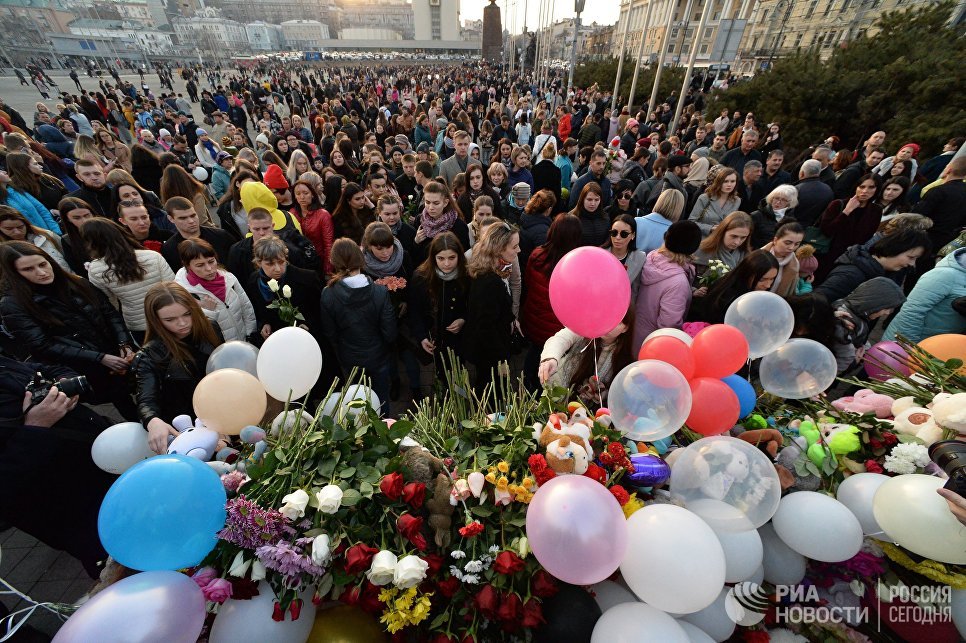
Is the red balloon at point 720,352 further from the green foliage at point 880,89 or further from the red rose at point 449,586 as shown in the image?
the green foliage at point 880,89

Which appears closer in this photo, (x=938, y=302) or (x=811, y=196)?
(x=938, y=302)

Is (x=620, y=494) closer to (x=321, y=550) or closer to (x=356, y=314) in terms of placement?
(x=321, y=550)

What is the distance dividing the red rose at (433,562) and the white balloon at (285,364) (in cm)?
104

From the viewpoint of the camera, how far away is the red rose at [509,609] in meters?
1.20

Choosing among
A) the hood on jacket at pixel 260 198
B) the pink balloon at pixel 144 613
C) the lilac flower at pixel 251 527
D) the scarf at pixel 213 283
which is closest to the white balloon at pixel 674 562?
the lilac flower at pixel 251 527

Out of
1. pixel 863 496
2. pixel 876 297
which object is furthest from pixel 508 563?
pixel 876 297

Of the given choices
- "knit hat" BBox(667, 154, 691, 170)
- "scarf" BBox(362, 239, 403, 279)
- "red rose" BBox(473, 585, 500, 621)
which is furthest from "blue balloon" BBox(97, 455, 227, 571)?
"knit hat" BBox(667, 154, 691, 170)

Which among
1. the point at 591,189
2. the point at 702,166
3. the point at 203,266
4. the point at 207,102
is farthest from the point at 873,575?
the point at 207,102

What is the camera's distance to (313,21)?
322 feet

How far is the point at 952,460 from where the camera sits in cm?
136

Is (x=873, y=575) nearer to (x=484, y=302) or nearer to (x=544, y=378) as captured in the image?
(x=544, y=378)

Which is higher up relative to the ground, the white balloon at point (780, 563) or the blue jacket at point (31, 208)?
the blue jacket at point (31, 208)

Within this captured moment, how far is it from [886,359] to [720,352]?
1210mm

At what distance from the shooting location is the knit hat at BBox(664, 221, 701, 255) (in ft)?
9.03
